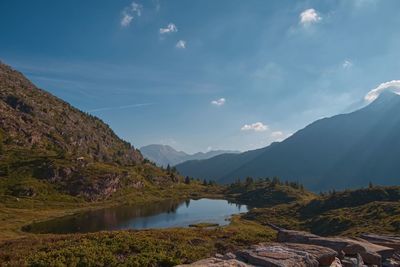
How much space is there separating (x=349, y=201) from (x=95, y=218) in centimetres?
10814

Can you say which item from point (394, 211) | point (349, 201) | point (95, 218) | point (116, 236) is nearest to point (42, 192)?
point (95, 218)

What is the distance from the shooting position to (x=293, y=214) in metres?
158

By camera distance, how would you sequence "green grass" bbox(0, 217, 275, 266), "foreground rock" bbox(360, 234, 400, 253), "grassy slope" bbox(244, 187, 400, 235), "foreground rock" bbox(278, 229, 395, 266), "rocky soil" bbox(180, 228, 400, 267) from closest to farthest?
"rocky soil" bbox(180, 228, 400, 267)
"green grass" bbox(0, 217, 275, 266)
"foreground rock" bbox(278, 229, 395, 266)
"foreground rock" bbox(360, 234, 400, 253)
"grassy slope" bbox(244, 187, 400, 235)

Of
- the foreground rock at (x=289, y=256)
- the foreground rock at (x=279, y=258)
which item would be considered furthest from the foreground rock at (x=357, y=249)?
the foreground rock at (x=289, y=256)

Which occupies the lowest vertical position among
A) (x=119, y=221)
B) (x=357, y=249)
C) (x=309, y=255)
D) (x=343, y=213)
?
(x=119, y=221)

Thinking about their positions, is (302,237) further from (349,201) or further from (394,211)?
(349,201)

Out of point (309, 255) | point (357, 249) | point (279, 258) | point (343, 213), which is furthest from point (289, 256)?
point (343, 213)

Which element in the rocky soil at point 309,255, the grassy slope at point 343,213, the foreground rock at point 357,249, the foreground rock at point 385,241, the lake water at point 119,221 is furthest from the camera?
the lake water at point 119,221

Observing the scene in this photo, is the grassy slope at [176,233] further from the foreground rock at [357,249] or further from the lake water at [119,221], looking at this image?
the foreground rock at [357,249]

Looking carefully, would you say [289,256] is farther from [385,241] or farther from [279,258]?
[385,241]

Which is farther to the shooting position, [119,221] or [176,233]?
[119,221]

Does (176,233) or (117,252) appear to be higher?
(117,252)

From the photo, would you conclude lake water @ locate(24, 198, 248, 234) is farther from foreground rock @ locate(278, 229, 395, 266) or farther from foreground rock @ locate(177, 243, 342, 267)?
foreground rock @ locate(177, 243, 342, 267)

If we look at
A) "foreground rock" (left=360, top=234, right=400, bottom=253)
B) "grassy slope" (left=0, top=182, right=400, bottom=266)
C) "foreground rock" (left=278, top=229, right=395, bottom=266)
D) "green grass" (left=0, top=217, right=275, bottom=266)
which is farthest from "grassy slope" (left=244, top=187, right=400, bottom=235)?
"green grass" (left=0, top=217, right=275, bottom=266)
